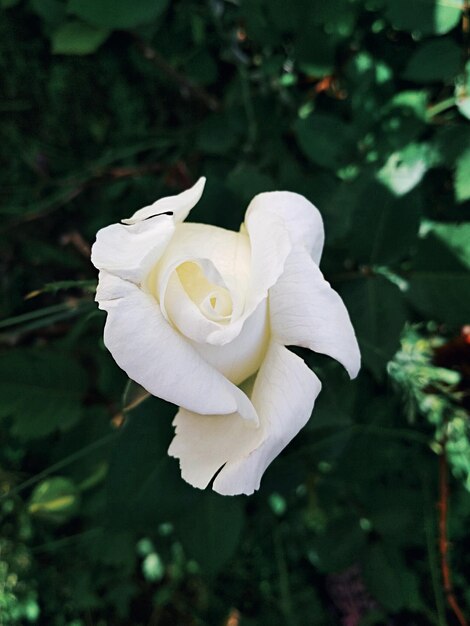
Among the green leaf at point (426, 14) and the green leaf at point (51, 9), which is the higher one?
the green leaf at point (426, 14)

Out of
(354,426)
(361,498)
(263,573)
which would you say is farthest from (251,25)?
(263,573)

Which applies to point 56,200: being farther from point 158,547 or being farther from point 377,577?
point 377,577

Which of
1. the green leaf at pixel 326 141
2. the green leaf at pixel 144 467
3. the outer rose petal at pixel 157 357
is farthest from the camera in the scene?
the green leaf at pixel 326 141

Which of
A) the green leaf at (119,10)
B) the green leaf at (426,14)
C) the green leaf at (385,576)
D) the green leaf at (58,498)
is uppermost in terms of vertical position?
the green leaf at (426,14)

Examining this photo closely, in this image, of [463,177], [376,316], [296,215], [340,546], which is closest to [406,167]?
[463,177]

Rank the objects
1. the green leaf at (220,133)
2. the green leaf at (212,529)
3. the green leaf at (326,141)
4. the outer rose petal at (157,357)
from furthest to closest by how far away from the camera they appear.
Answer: the green leaf at (220,133) → the green leaf at (326,141) → the green leaf at (212,529) → the outer rose petal at (157,357)

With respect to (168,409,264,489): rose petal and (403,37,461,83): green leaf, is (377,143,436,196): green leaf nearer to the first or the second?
(403,37,461,83): green leaf

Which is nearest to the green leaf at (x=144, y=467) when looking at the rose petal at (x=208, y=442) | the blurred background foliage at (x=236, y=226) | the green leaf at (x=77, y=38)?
the blurred background foliage at (x=236, y=226)

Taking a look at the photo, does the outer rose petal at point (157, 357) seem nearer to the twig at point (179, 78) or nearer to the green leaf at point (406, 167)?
the green leaf at point (406, 167)

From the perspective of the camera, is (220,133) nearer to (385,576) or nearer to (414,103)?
(414,103)
